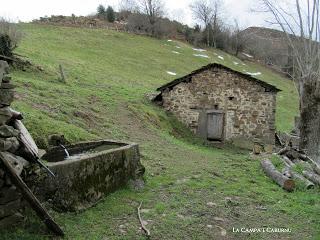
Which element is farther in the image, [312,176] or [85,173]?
[312,176]

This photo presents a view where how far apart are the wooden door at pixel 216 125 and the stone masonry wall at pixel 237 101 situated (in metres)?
0.28

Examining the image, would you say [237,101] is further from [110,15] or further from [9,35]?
[110,15]

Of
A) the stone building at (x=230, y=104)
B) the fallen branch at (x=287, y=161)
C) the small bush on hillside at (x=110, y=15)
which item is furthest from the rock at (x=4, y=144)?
the small bush on hillside at (x=110, y=15)

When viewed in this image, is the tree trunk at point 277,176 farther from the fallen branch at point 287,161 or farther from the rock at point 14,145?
the rock at point 14,145

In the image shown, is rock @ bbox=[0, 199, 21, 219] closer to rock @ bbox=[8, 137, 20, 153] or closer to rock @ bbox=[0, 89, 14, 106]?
rock @ bbox=[8, 137, 20, 153]

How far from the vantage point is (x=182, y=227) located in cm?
774

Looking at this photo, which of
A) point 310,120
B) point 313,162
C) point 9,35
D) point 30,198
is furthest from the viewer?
point 9,35

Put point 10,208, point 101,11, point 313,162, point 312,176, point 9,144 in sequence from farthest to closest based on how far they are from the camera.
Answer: point 101,11
point 313,162
point 312,176
point 9,144
point 10,208

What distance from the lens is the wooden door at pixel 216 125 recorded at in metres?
23.2

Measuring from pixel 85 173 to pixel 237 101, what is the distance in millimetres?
16177

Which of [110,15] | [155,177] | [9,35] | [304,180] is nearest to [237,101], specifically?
[304,180]

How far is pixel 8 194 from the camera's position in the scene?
20.7 feet

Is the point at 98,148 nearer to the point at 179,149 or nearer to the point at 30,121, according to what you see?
the point at 30,121

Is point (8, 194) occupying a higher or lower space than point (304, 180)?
higher
